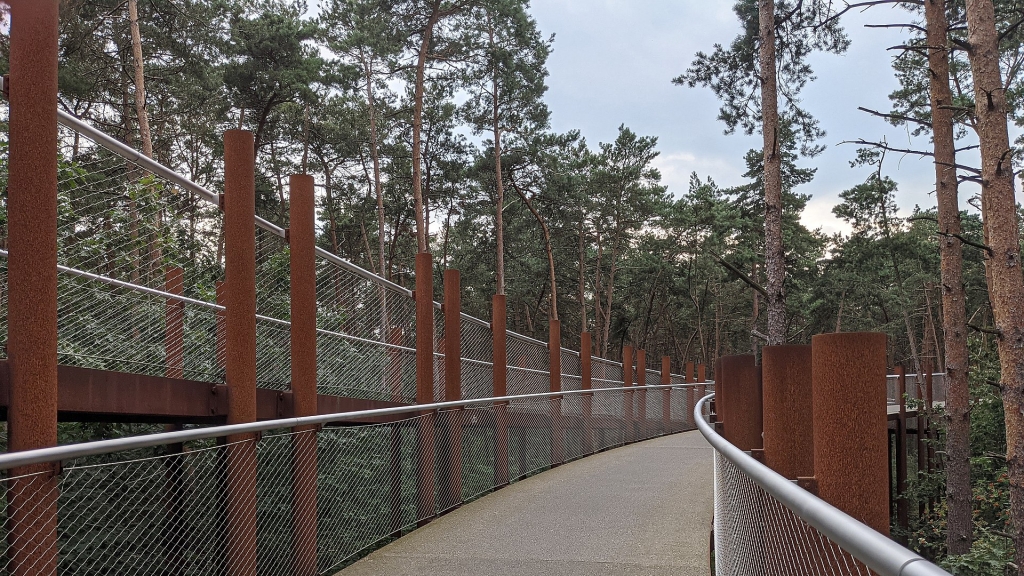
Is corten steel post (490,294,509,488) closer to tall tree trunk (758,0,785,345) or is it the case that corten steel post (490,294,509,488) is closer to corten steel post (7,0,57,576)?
tall tree trunk (758,0,785,345)

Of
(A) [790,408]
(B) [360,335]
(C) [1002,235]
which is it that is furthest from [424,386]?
(C) [1002,235]

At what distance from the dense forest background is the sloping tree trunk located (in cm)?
47

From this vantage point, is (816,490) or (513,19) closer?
(816,490)

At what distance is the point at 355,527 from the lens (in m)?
6.10

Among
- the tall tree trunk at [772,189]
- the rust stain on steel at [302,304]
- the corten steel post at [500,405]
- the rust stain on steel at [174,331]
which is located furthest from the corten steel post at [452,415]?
the tall tree trunk at [772,189]

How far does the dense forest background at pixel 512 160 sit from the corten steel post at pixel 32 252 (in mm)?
2030

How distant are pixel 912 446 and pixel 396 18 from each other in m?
26.9

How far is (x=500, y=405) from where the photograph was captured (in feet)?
32.2

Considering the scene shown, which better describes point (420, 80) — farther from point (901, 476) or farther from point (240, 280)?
point (240, 280)

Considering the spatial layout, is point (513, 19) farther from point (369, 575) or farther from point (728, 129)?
point (369, 575)

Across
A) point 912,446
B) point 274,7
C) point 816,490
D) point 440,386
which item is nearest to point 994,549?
point 440,386

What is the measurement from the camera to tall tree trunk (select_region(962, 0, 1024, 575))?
26.3 feet

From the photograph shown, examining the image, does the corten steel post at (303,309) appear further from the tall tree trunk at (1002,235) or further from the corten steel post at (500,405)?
the tall tree trunk at (1002,235)

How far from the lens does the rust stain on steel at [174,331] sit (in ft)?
18.9
